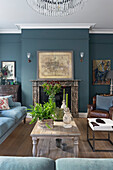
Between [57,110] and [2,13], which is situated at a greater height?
[2,13]

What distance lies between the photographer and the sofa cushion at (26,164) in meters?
0.87

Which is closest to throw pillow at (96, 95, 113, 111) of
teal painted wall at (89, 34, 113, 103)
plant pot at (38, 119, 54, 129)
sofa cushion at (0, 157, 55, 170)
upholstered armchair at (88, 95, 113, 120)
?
upholstered armchair at (88, 95, 113, 120)

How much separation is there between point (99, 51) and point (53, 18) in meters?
2.26

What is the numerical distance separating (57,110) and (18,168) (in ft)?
6.67

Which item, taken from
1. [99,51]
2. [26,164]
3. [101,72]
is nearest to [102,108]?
[101,72]

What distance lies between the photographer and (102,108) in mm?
4445

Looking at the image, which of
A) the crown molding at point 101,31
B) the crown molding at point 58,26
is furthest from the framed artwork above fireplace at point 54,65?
the crown molding at point 101,31

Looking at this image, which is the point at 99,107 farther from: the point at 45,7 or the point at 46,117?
the point at 45,7

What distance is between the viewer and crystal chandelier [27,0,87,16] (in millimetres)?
2567

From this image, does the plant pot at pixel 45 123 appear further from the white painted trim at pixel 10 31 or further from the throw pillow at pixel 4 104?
the white painted trim at pixel 10 31

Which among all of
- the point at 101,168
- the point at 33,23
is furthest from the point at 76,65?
the point at 101,168

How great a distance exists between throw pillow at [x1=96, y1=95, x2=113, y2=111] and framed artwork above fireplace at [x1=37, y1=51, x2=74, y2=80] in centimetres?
133

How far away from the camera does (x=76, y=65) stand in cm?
531

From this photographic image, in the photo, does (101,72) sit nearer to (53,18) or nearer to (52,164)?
(53,18)
